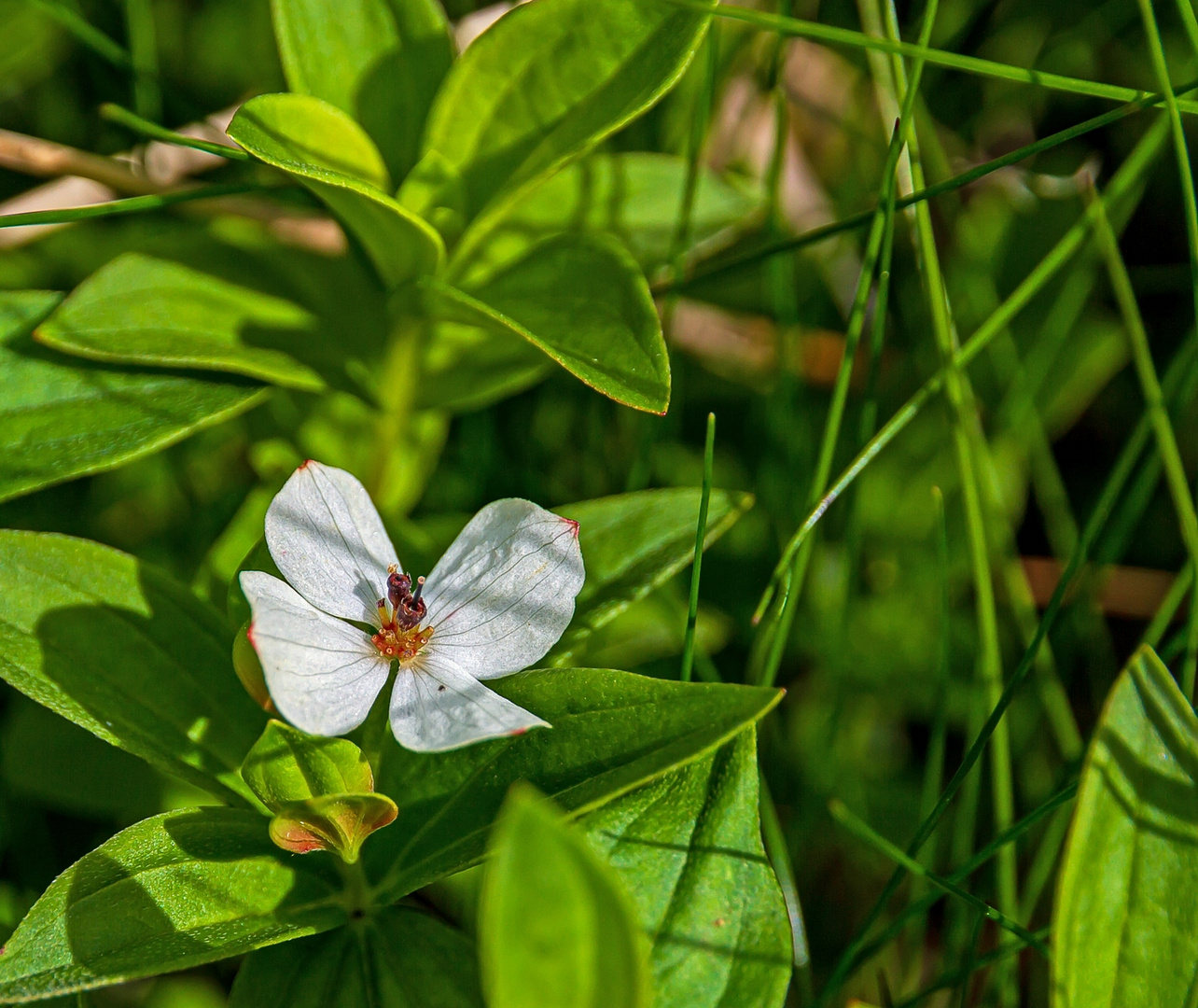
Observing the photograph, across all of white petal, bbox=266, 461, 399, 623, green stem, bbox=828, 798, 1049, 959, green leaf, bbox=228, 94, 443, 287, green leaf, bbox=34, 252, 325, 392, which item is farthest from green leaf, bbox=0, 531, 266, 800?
green stem, bbox=828, 798, 1049, 959

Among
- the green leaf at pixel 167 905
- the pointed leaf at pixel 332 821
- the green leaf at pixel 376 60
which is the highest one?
the green leaf at pixel 376 60

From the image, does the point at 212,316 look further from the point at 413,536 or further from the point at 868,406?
the point at 868,406

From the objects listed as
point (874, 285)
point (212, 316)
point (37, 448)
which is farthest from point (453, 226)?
point (874, 285)

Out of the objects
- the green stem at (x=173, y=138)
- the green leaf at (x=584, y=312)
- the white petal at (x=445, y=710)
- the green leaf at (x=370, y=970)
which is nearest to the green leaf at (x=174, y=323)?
the green stem at (x=173, y=138)

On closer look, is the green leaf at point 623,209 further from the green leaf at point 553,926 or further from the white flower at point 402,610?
the green leaf at point 553,926

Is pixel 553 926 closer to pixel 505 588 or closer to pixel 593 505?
pixel 505 588

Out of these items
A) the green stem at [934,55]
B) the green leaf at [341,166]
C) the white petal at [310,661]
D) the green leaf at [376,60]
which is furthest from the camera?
the green leaf at [376,60]

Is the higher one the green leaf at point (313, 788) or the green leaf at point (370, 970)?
the green leaf at point (313, 788)
